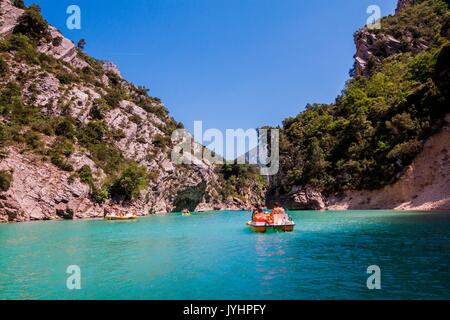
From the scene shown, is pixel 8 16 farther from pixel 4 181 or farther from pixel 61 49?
pixel 4 181

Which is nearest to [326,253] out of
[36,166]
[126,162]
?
[36,166]

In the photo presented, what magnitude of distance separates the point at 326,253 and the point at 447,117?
42389 millimetres

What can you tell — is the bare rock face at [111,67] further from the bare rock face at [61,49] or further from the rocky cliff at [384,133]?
the rocky cliff at [384,133]

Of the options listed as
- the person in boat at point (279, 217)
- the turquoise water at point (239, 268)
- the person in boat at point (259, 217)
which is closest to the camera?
the turquoise water at point (239, 268)

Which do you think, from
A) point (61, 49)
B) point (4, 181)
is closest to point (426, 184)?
point (4, 181)

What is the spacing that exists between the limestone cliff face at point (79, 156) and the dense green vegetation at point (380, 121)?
94.3ft

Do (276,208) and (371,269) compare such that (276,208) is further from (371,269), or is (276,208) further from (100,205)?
(100,205)

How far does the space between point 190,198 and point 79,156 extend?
124 ft

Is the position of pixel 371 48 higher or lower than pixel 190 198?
higher

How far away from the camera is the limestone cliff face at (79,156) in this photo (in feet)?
173

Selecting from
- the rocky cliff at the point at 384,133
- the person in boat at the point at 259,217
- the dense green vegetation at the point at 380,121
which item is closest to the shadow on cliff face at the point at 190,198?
the rocky cliff at the point at 384,133

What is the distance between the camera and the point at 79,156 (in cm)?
6238

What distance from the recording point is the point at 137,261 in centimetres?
1639

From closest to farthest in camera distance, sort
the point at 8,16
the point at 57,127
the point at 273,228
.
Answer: the point at 273,228 → the point at 57,127 → the point at 8,16
